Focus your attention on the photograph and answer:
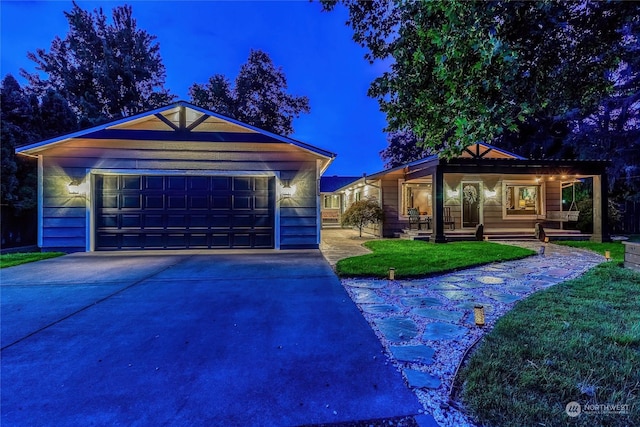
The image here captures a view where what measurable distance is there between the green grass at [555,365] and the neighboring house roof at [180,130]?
5.78m

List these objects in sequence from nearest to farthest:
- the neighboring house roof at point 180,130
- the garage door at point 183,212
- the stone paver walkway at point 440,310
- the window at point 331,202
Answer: the stone paver walkway at point 440,310 → the neighboring house roof at point 180,130 → the garage door at point 183,212 → the window at point 331,202

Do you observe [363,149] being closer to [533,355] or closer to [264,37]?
[264,37]

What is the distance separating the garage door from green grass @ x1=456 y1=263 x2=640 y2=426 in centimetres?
640

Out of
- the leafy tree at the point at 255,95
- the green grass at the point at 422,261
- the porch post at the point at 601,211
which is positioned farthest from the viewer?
the leafy tree at the point at 255,95

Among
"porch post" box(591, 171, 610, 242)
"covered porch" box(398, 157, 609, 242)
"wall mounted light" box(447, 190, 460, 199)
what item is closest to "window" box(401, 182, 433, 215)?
"covered porch" box(398, 157, 609, 242)

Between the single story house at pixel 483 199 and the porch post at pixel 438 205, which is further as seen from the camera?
the single story house at pixel 483 199

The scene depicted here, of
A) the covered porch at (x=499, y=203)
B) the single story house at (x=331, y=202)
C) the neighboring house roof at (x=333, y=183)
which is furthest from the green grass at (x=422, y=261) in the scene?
the neighboring house roof at (x=333, y=183)

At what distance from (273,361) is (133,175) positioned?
7490mm

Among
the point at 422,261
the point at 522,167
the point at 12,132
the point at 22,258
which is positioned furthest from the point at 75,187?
the point at 522,167

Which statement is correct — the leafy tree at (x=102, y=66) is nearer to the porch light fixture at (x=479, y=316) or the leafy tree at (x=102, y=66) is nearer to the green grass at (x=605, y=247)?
the porch light fixture at (x=479, y=316)

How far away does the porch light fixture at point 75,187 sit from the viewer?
7496mm

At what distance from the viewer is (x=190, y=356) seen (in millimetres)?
2406

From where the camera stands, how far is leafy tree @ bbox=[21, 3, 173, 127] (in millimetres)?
18625

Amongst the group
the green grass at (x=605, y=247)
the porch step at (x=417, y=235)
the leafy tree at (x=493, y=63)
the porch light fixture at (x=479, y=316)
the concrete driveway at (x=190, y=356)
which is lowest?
the concrete driveway at (x=190, y=356)
